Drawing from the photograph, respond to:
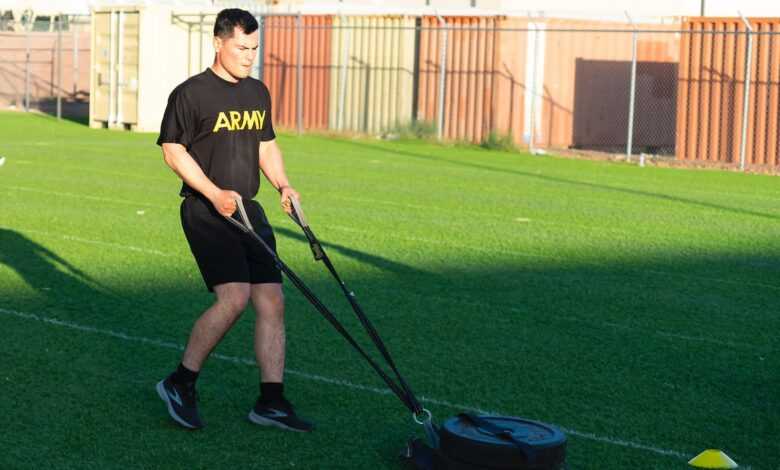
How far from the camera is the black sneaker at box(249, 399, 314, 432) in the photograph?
6828mm

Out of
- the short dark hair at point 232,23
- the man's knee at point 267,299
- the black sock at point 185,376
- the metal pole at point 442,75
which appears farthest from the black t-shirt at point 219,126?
the metal pole at point 442,75

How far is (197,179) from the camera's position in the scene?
6660 mm

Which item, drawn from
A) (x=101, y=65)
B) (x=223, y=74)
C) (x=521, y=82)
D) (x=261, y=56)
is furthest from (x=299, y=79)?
(x=223, y=74)

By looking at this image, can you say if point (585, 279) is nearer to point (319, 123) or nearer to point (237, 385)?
point (237, 385)

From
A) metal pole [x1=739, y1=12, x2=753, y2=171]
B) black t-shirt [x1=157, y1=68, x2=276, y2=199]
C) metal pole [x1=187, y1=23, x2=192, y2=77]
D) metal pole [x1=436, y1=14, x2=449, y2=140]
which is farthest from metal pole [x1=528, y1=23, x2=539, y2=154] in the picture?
black t-shirt [x1=157, y1=68, x2=276, y2=199]

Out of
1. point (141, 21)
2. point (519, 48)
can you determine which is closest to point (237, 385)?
point (519, 48)

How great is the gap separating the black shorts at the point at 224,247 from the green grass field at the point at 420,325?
72 cm

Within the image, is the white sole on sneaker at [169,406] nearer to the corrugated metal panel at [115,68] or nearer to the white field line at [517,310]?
the white field line at [517,310]

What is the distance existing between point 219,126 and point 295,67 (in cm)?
2728

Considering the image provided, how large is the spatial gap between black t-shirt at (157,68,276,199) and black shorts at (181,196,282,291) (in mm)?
99

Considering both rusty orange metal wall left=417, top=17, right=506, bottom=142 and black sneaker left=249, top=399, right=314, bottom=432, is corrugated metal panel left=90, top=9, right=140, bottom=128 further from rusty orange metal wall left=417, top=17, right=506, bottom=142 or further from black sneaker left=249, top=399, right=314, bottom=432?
black sneaker left=249, top=399, right=314, bottom=432

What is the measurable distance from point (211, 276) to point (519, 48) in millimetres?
23309

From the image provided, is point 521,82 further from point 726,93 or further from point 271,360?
point 271,360

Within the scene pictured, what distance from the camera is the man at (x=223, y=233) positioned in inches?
268
